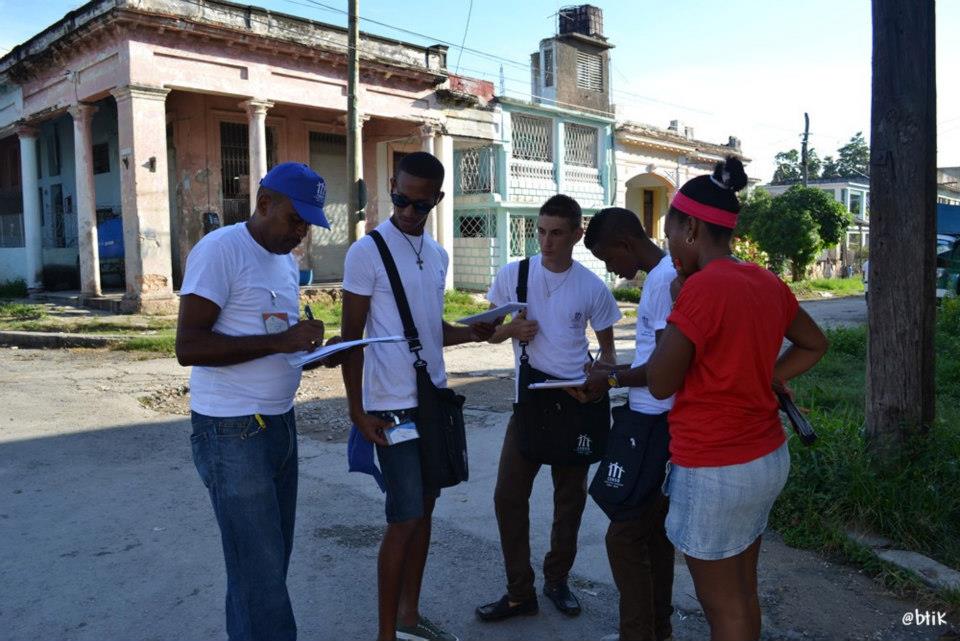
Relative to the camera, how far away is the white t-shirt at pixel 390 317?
287 centimetres

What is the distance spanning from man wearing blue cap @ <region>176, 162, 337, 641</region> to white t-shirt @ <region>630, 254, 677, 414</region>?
1167mm

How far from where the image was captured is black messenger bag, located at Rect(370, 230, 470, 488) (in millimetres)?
2887

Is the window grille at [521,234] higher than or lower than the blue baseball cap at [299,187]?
higher

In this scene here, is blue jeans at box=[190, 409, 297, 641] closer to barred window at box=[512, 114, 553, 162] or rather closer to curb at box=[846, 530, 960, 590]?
curb at box=[846, 530, 960, 590]

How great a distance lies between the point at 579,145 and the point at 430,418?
20.8 metres

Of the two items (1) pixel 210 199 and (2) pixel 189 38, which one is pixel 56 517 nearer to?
(2) pixel 189 38

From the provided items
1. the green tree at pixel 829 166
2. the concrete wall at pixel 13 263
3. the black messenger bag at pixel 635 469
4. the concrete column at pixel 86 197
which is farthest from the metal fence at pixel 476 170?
the green tree at pixel 829 166

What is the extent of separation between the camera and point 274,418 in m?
2.59

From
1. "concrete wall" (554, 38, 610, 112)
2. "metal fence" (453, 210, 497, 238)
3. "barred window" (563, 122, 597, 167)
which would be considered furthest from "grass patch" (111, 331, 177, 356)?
"concrete wall" (554, 38, 610, 112)

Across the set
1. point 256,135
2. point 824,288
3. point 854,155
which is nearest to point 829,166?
point 854,155

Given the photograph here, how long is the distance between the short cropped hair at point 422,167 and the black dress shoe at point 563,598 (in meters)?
1.82

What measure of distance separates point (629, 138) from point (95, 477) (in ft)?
67.9

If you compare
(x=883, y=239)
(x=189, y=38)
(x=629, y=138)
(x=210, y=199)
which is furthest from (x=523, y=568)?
(x=629, y=138)

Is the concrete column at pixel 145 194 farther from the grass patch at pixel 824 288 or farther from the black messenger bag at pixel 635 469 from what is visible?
the grass patch at pixel 824 288
